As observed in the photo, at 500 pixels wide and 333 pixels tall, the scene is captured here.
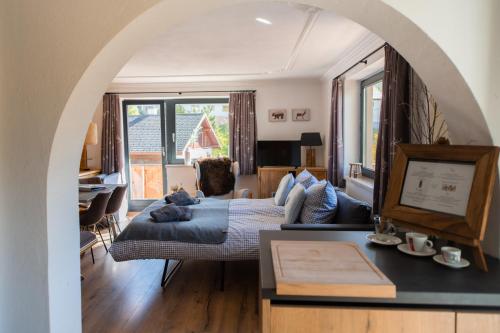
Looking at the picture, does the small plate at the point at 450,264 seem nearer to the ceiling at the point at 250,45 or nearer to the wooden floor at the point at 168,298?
the wooden floor at the point at 168,298

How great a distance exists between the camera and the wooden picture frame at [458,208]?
1.09 metres

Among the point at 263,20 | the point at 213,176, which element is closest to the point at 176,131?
the point at 213,176

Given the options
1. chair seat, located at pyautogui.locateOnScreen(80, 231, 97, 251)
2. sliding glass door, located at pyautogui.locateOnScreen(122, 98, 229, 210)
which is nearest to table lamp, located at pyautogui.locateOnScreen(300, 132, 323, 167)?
sliding glass door, located at pyautogui.locateOnScreen(122, 98, 229, 210)

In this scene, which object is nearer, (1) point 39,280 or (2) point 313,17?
(1) point 39,280

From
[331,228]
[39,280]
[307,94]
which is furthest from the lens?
[307,94]

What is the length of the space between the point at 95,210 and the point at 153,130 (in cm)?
279

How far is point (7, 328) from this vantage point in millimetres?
1310

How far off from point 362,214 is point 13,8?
2.43 meters

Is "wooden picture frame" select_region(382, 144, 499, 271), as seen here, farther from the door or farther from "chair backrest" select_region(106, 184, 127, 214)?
the door

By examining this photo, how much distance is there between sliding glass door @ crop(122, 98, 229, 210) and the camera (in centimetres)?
598

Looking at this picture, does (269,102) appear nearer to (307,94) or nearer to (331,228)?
(307,94)

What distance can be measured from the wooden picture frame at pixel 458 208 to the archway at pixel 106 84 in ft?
0.46

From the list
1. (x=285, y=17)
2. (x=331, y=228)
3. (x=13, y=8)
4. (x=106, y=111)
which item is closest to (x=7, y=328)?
(x=13, y=8)

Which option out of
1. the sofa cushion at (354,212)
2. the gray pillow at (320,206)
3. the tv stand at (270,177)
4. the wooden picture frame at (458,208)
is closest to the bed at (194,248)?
the gray pillow at (320,206)
